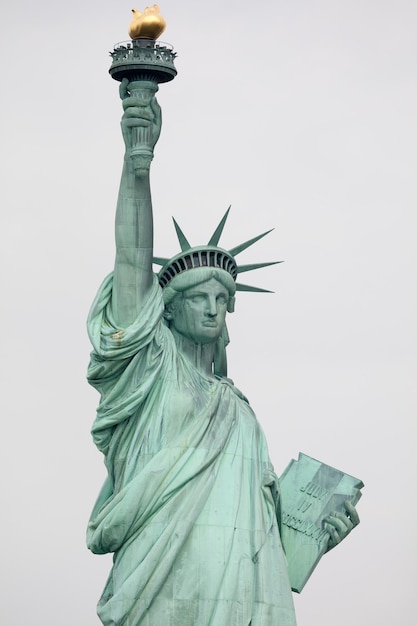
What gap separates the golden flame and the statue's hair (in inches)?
107

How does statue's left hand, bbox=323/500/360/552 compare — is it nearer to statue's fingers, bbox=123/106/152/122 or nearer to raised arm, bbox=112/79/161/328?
raised arm, bbox=112/79/161/328

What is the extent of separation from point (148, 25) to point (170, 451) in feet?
15.4

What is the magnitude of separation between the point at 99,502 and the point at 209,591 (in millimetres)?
1920

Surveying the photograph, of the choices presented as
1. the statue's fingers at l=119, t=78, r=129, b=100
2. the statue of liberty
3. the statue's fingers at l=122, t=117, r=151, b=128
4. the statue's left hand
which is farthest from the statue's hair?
the statue's left hand

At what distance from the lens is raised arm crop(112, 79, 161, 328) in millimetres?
47969

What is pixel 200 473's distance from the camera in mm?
48031

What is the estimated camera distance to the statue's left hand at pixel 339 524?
161ft

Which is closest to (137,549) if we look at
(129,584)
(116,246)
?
(129,584)

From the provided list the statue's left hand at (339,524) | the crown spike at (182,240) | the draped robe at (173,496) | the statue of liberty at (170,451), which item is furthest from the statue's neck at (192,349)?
the statue's left hand at (339,524)

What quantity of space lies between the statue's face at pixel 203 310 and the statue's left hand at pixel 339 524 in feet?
7.98

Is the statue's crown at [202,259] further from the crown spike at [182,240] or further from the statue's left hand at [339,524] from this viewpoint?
the statue's left hand at [339,524]

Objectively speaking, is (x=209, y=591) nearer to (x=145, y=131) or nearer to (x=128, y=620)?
(x=128, y=620)

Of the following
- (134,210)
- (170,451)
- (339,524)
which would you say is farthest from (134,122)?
(339,524)

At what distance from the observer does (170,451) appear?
1892 inches
